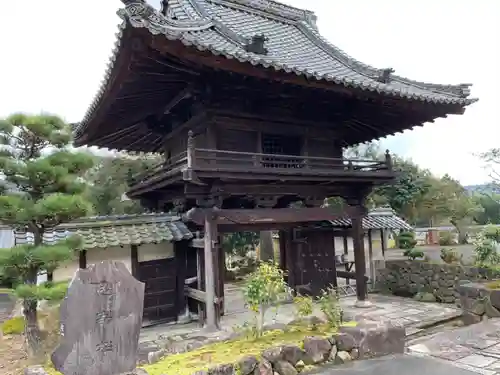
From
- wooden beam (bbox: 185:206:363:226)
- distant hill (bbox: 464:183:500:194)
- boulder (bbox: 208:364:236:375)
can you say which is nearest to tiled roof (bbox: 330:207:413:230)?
wooden beam (bbox: 185:206:363:226)

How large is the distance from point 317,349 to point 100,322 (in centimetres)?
309

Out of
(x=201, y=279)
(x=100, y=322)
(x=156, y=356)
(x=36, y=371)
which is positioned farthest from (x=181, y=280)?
(x=36, y=371)

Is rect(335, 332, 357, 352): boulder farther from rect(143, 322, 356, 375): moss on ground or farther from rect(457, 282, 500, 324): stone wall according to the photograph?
rect(457, 282, 500, 324): stone wall

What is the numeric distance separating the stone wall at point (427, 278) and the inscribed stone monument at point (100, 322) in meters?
10.0

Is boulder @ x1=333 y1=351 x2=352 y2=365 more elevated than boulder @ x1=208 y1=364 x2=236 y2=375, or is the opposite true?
boulder @ x1=208 y1=364 x2=236 y2=375

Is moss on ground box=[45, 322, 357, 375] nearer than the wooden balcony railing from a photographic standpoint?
Yes

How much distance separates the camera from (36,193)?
21.8 feet

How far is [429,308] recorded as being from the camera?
11.2m

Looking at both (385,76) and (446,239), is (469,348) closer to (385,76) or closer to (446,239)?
(385,76)

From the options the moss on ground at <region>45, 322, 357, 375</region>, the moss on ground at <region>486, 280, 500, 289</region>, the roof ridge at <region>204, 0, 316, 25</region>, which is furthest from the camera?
the roof ridge at <region>204, 0, 316, 25</region>

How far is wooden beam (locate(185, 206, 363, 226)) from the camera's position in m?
8.45

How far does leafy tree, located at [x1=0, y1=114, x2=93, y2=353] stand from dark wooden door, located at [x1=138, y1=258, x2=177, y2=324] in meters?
2.73

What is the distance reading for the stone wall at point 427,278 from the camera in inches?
465

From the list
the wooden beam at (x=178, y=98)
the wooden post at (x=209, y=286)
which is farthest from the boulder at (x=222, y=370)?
the wooden beam at (x=178, y=98)
